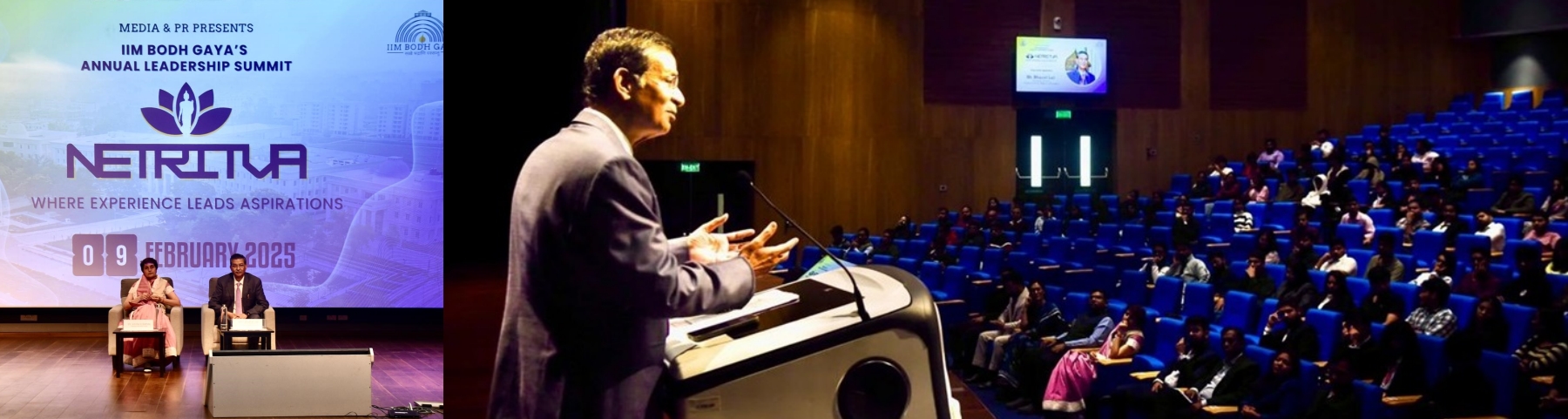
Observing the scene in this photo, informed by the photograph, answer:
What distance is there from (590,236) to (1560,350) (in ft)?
18.4

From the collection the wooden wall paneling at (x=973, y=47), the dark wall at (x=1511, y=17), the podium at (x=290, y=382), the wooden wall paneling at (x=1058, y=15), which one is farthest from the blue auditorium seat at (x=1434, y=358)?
the dark wall at (x=1511, y=17)

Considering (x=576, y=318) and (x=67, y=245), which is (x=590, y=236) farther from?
(x=67, y=245)

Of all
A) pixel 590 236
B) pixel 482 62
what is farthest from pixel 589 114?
pixel 482 62

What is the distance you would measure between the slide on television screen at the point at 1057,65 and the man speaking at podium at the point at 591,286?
12.6 meters

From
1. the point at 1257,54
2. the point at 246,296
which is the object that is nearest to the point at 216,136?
the point at 246,296

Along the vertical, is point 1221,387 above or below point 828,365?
below

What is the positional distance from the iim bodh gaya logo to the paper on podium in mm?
8584

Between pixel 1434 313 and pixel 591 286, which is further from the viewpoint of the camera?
pixel 1434 313

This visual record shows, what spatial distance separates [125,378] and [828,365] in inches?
307

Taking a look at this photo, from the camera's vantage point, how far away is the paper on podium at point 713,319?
1.34 meters

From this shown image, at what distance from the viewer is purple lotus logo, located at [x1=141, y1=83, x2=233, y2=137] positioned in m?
9.63

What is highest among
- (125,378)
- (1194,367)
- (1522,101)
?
(1522,101)

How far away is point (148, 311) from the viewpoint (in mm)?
8406

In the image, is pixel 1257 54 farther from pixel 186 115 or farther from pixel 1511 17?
pixel 186 115
